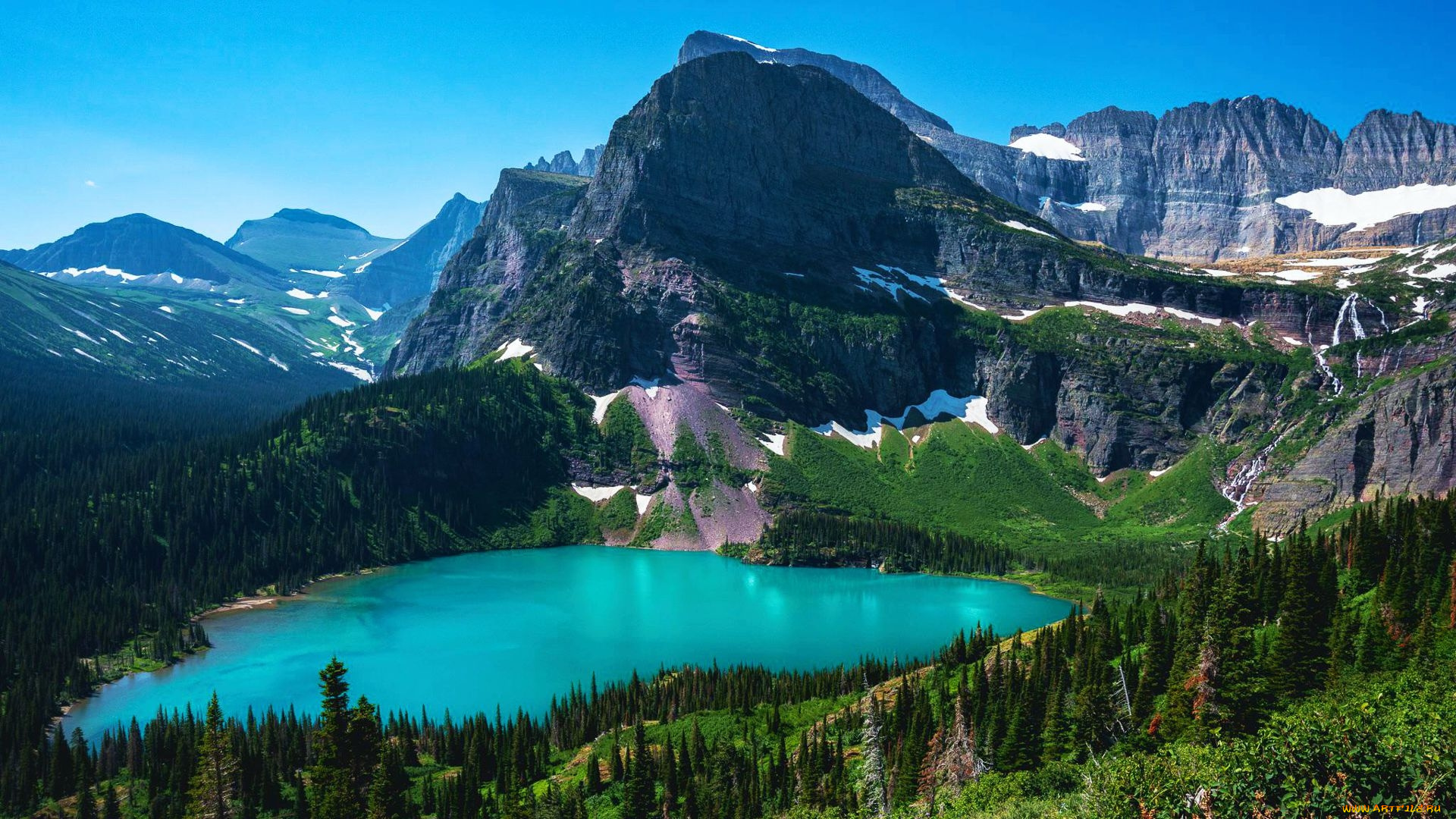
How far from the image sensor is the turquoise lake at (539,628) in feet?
303

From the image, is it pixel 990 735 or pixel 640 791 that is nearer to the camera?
pixel 640 791

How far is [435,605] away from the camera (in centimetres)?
12744

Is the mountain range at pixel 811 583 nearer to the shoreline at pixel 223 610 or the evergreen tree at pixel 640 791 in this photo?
the evergreen tree at pixel 640 791

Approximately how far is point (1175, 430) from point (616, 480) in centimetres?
11400

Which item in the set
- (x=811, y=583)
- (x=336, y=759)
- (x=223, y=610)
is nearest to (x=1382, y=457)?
(x=811, y=583)

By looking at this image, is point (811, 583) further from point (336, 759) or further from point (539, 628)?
point (336, 759)

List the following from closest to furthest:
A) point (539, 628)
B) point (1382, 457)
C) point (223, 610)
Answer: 1. point (539, 628)
2. point (223, 610)
3. point (1382, 457)

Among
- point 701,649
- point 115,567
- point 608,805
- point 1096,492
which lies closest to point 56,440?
point 115,567

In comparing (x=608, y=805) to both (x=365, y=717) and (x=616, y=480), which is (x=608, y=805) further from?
(x=616, y=480)

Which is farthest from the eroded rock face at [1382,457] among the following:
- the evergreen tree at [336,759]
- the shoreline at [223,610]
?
the evergreen tree at [336,759]

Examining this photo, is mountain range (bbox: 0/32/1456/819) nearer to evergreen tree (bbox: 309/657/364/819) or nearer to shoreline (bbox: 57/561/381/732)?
evergreen tree (bbox: 309/657/364/819)

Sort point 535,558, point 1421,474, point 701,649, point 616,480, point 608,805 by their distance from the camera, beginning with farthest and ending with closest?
point 616,480, point 535,558, point 1421,474, point 701,649, point 608,805

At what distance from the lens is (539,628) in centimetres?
11562

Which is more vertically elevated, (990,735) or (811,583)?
(990,735)
